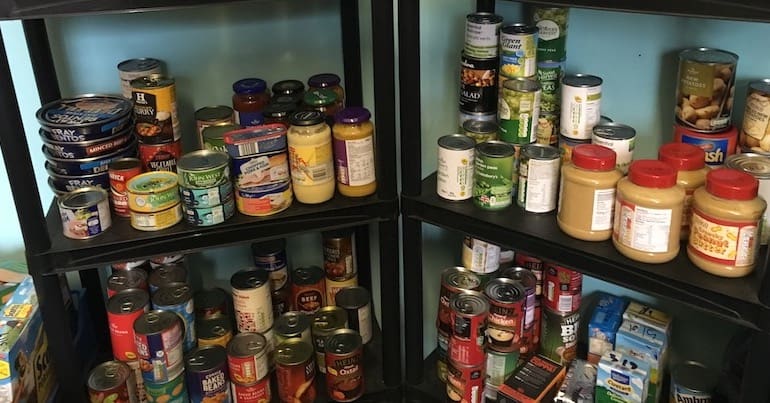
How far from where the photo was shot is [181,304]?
4.86 ft

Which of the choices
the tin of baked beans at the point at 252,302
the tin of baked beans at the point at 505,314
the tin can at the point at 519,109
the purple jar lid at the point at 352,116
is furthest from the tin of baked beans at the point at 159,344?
the tin can at the point at 519,109

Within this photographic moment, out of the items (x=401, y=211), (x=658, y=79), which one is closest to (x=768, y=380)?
(x=658, y=79)

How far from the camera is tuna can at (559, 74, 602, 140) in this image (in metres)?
1.30

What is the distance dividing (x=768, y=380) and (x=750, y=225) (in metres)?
0.25

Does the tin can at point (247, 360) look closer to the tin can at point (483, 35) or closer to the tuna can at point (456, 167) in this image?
the tuna can at point (456, 167)

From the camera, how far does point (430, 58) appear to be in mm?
1701

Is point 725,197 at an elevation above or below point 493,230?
above

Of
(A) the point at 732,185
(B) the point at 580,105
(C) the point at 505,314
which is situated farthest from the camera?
(C) the point at 505,314

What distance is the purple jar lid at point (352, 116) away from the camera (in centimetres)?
134

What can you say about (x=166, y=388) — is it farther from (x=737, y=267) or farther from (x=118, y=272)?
(x=737, y=267)

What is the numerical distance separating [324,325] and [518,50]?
68 centimetres

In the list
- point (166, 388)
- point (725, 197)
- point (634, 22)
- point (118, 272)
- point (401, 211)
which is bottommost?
point (166, 388)

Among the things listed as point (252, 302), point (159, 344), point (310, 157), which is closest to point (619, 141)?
point (310, 157)

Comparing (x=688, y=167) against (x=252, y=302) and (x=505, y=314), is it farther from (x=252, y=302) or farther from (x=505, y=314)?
(x=252, y=302)
